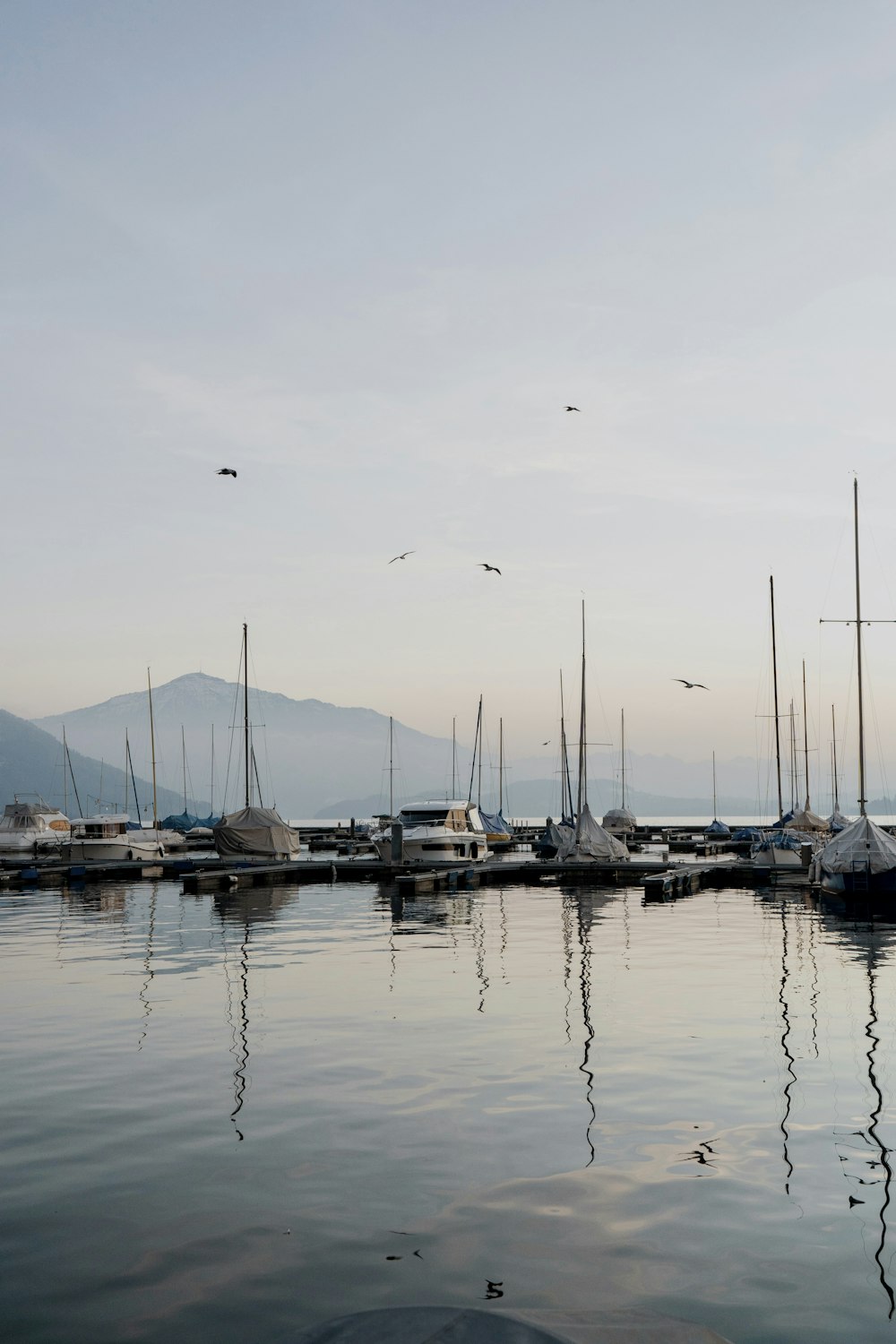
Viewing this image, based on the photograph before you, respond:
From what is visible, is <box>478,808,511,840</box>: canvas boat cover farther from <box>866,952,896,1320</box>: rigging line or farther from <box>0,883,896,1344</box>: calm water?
<box>866,952,896,1320</box>: rigging line

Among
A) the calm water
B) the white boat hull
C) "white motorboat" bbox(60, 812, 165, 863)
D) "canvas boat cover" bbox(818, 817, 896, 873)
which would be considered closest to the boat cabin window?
"white motorboat" bbox(60, 812, 165, 863)

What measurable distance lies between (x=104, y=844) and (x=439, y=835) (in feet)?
83.0

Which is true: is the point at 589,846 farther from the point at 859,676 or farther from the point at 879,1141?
the point at 879,1141

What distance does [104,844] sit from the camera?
2958 inches

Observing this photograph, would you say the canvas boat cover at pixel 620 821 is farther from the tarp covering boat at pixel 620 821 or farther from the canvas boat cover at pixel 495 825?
the canvas boat cover at pixel 495 825

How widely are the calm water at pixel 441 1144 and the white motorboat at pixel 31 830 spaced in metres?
78.1

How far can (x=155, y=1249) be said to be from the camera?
390 inches

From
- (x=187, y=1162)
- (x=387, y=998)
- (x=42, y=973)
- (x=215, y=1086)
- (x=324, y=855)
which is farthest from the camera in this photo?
(x=324, y=855)

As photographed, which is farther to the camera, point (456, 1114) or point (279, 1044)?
point (279, 1044)

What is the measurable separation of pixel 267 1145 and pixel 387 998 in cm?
1015

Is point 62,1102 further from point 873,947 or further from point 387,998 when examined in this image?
point 873,947

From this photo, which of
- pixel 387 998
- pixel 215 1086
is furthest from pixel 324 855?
pixel 215 1086

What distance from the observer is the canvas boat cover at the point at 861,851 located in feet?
141

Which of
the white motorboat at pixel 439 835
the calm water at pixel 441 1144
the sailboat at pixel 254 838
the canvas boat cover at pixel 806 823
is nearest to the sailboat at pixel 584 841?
the white motorboat at pixel 439 835
